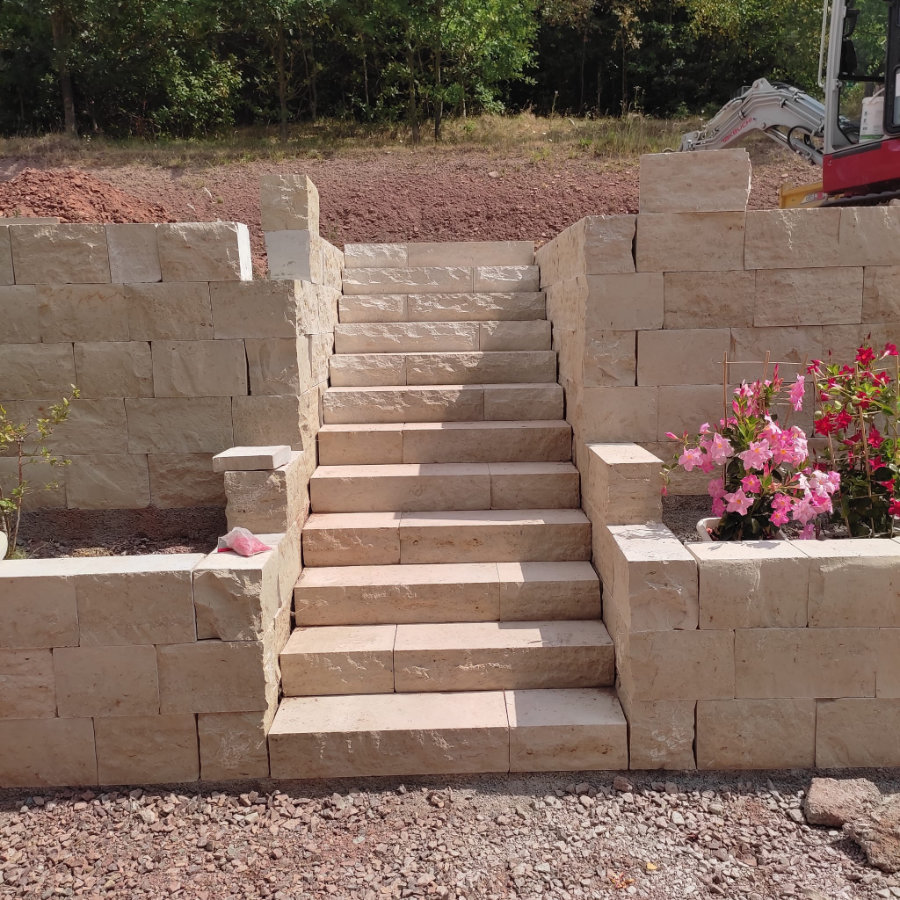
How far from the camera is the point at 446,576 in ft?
12.0

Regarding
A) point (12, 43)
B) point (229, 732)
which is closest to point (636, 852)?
point (229, 732)

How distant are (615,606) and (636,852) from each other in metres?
1.01

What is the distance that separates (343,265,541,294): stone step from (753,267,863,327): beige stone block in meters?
2.26

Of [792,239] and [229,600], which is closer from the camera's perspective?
[229,600]

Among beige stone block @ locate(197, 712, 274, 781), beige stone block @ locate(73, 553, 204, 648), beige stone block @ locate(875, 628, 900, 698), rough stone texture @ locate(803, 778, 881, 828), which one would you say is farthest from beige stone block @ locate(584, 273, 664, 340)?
beige stone block @ locate(197, 712, 274, 781)

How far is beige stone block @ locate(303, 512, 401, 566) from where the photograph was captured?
3859mm

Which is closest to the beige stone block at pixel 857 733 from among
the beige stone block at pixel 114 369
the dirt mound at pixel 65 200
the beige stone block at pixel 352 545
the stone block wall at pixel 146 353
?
the beige stone block at pixel 352 545

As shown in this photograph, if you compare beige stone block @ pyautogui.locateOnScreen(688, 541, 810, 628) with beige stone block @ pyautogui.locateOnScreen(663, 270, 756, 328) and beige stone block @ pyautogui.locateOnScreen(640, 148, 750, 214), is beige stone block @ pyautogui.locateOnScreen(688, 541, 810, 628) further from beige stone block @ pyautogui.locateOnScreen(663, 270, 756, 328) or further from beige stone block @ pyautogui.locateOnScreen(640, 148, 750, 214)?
beige stone block @ pyautogui.locateOnScreen(640, 148, 750, 214)

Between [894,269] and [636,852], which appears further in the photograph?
[894,269]

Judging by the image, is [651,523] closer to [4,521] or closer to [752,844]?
[752,844]

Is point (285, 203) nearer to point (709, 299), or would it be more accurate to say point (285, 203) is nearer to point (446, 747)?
point (709, 299)

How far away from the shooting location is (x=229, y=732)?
301cm

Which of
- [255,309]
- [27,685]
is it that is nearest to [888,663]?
[255,309]

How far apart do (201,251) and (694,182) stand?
271cm
